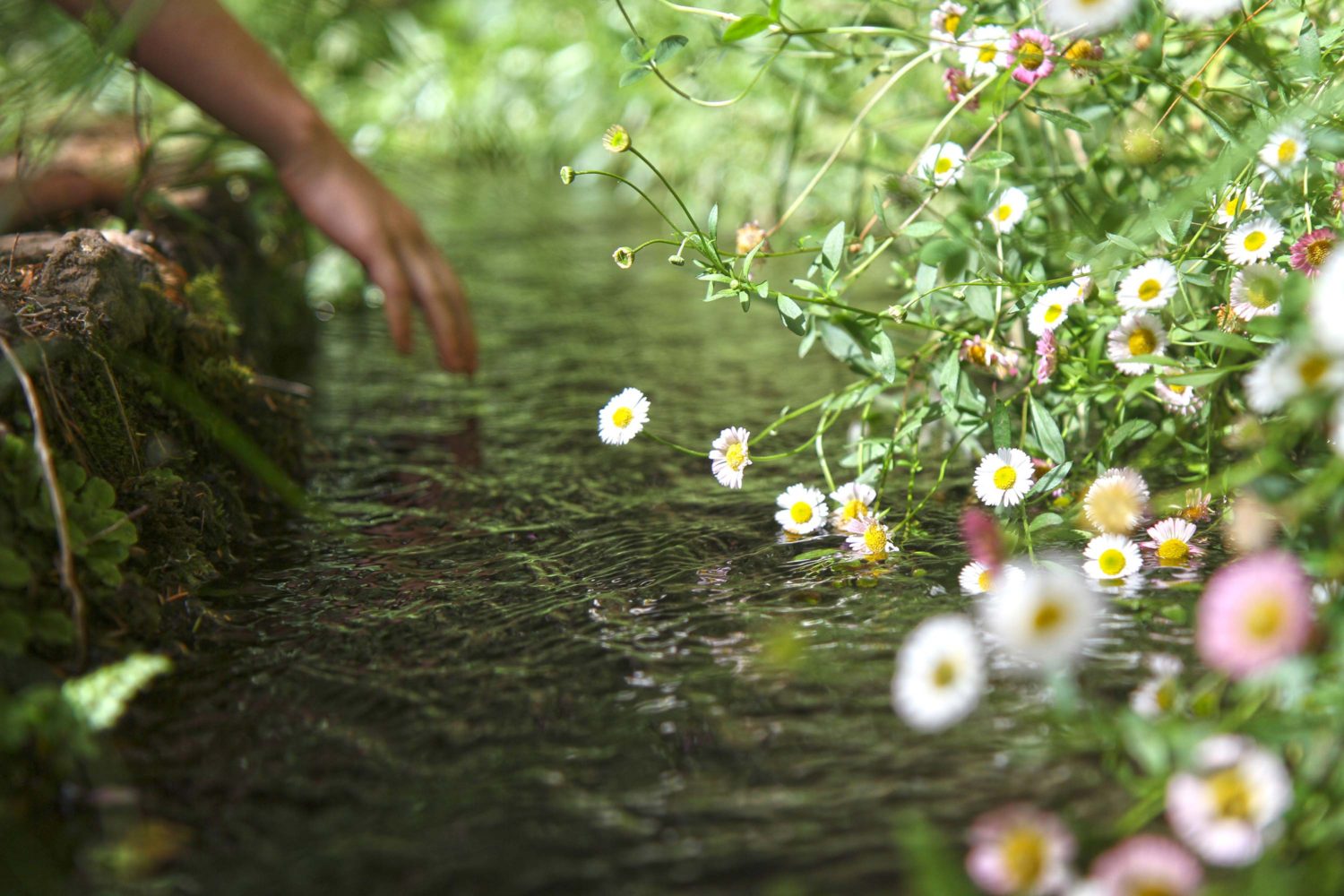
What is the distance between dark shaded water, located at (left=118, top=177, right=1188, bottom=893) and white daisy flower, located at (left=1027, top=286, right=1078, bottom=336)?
0.63ft

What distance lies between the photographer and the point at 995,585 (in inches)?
31.6

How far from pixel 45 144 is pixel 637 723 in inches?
26.0

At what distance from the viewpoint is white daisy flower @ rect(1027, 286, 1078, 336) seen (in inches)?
35.3

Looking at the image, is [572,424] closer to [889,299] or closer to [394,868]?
[889,299]

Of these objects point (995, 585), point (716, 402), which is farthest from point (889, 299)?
point (995, 585)

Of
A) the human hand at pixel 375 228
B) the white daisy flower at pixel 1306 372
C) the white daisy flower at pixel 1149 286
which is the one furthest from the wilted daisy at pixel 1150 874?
the human hand at pixel 375 228

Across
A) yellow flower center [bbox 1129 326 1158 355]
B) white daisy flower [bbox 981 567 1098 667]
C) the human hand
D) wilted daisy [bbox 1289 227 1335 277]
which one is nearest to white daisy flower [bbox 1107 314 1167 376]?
yellow flower center [bbox 1129 326 1158 355]

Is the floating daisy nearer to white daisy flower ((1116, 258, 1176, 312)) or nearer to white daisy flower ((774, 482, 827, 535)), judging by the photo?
white daisy flower ((1116, 258, 1176, 312))

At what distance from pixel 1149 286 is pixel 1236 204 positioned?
0.10 m

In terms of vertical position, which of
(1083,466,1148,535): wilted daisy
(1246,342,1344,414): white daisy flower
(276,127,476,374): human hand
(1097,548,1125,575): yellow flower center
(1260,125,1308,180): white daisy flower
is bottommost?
(1246,342,1344,414): white daisy flower

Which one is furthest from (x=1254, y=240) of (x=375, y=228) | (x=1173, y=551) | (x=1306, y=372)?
(x=375, y=228)

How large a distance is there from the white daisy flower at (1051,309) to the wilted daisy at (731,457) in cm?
25

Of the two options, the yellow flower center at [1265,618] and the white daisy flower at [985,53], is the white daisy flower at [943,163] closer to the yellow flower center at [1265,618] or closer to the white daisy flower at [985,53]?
the white daisy flower at [985,53]

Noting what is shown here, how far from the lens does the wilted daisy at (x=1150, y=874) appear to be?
19.0 inches
